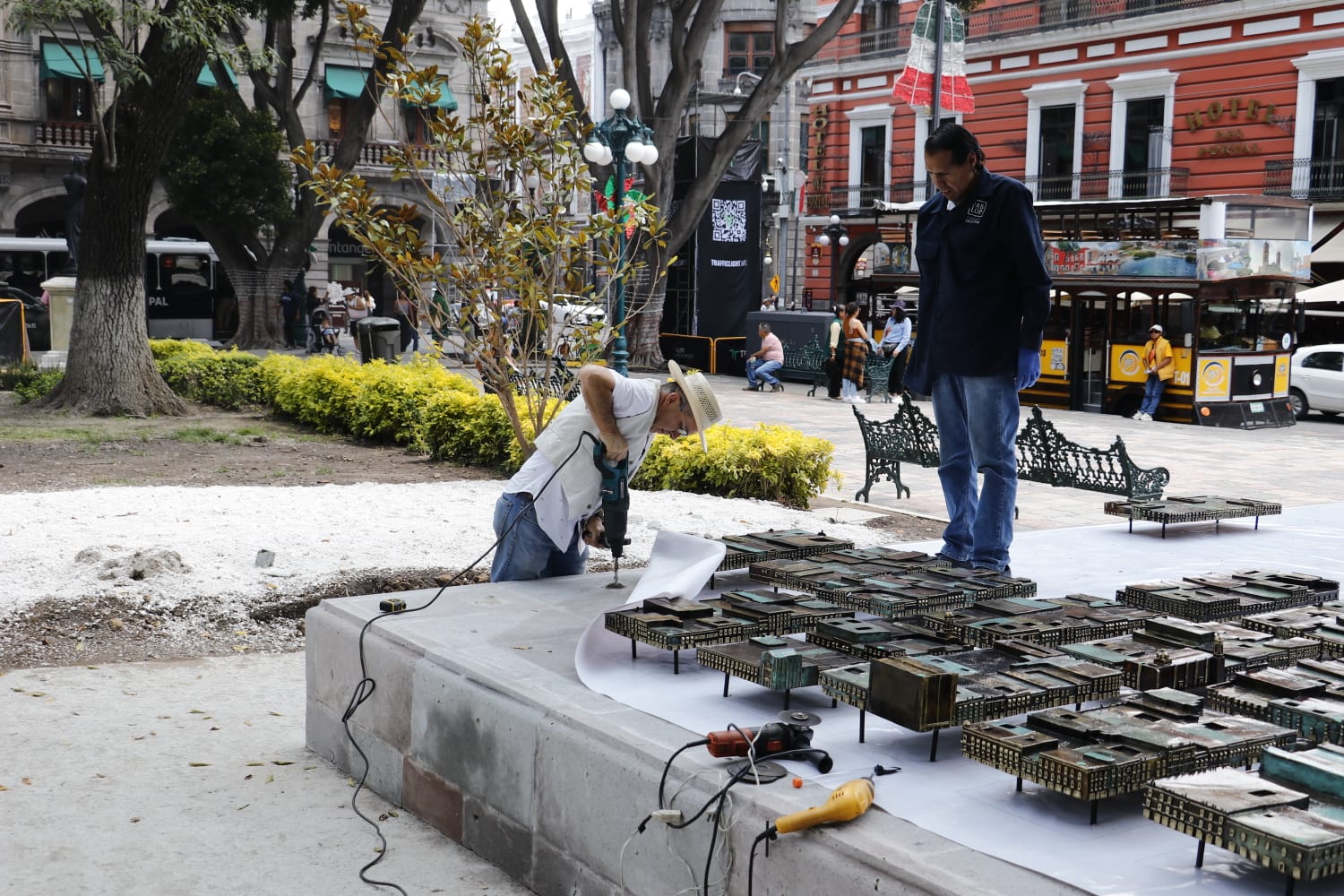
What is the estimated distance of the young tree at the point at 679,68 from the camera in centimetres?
2266

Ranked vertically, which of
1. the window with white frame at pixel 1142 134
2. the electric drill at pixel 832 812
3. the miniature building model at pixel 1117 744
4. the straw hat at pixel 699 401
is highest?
the window with white frame at pixel 1142 134

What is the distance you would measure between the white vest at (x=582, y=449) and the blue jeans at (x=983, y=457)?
1.25 m

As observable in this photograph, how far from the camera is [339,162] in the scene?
72.0 ft

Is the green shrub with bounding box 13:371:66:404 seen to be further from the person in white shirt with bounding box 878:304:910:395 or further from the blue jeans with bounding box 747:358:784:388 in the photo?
the person in white shirt with bounding box 878:304:910:395

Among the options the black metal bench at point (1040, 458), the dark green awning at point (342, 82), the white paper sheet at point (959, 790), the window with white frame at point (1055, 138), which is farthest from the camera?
the dark green awning at point (342, 82)

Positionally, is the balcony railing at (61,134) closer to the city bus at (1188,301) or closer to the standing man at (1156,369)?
the city bus at (1188,301)

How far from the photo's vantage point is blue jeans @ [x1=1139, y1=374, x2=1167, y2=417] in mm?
19812

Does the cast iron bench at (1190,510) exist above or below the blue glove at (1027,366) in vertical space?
below

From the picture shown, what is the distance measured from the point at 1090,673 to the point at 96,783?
3.34m

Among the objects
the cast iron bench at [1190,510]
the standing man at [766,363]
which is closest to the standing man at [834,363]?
the standing man at [766,363]

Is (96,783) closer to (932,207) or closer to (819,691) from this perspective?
(819,691)

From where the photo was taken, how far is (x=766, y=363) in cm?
2436

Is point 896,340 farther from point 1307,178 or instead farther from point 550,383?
point 550,383

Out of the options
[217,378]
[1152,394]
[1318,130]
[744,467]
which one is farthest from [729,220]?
[744,467]
